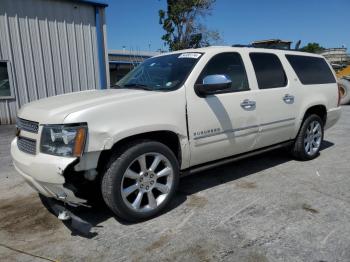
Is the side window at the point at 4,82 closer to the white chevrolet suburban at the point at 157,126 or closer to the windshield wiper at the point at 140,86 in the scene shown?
the white chevrolet suburban at the point at 157,126

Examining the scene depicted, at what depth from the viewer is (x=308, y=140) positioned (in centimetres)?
528

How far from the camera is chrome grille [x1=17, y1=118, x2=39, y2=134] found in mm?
2952

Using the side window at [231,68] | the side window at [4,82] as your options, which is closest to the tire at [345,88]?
the side window at [231,68]

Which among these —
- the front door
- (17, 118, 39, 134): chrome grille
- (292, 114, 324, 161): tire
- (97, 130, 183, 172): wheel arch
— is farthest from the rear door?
(17, 118, 39, 134): chrome grille

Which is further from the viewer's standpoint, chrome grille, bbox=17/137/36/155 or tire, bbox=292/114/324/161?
tire, bbox=292/114/324/161

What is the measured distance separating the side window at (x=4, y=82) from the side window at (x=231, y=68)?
8452mm

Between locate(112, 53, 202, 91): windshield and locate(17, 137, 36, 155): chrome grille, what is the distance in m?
1.37

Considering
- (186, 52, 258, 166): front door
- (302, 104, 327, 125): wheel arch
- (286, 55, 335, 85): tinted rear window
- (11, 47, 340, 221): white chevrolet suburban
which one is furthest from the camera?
(302, 104, 327, 125): wheel arch

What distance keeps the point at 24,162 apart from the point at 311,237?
9.15ft

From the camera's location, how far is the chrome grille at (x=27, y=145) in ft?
9.76

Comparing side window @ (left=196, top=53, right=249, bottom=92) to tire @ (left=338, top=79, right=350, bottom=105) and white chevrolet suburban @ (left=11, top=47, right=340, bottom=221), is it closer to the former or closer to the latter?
white chevrolet suburban @ (left=11, top=47, right=340, bottom=221)

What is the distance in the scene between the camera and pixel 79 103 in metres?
2.96

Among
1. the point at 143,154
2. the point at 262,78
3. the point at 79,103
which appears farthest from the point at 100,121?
the point at 262,78

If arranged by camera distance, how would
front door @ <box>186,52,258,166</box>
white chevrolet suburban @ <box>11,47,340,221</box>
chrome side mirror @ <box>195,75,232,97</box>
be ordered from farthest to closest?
front door @ <box>186,52,258,166</box>, chrome side mirror @ <box>195,75,232,97</box>, white chevrolet suburban @ <box>11,47,340,221</box>
